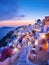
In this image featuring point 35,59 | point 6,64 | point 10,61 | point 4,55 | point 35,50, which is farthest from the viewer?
point 4,55

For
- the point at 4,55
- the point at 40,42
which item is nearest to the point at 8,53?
the point at 4,55

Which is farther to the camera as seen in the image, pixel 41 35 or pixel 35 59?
pixel 41 35

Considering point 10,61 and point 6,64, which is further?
point 10,61

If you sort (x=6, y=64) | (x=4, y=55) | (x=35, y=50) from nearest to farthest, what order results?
(x=6, y=64)
(x=35, y=50)
(x=4, y=55)

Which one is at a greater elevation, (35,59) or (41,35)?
(41,35)

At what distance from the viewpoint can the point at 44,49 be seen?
554 inches

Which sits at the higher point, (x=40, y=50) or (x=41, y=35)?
(x=41, y=35)

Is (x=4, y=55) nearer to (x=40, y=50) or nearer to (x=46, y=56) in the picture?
(x=40, y=50)

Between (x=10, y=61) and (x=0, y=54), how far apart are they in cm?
463

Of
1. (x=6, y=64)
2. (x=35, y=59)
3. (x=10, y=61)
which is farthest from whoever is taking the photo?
(x=35, y=59)

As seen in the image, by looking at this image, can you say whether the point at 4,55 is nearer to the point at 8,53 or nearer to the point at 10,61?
the point at 8,53

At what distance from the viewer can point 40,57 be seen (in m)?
11.5

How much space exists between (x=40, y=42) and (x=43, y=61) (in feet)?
19.8

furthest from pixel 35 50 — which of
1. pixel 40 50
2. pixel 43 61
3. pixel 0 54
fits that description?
pixel 0 54
